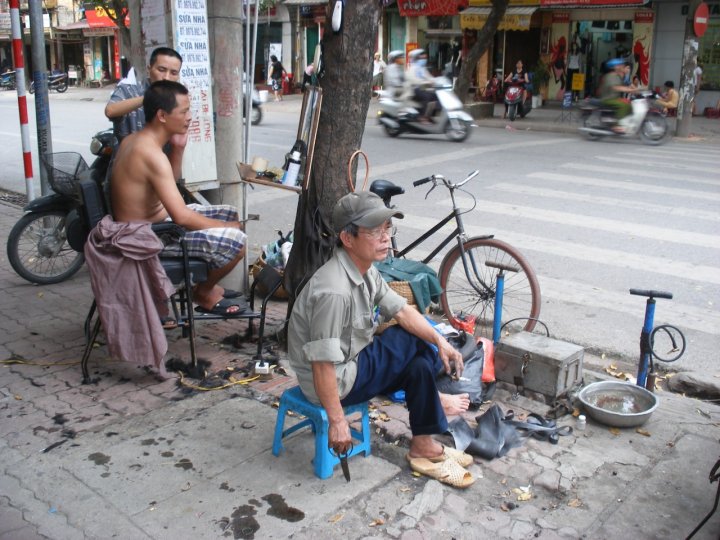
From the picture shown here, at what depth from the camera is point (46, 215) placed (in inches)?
252

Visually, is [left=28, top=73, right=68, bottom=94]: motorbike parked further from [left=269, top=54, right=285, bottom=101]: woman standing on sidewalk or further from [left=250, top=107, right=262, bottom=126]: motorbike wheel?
[left=250, top=107, right=262, bottom=126]: motorbike wheel

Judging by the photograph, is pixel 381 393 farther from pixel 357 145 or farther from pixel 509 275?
pixel 509 275

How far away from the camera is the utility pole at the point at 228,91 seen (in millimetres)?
5496

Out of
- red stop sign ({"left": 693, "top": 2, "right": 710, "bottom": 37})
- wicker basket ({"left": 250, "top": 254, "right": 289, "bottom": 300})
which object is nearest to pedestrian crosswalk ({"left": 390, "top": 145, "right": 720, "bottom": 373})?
wicker basket ({"left": 250, "top": 254, "right": 289, "bottom": 300})

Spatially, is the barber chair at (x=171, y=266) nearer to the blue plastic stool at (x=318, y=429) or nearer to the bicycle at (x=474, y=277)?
the blue plastic stool at (x=318, y=429)

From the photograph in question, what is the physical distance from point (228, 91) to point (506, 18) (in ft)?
61.2

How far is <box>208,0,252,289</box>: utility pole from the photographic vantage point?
5.50 m

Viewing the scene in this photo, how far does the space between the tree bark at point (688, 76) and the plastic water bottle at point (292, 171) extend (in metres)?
13.2

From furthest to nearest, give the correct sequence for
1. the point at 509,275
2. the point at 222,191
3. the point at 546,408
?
the point at 509,275
the point at 222,191
the point at 546,408

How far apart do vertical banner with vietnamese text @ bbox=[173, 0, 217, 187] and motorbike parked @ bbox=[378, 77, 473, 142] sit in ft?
33.2

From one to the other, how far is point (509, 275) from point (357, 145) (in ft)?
6.69

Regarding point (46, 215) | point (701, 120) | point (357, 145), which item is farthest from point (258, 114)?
point (357, 145)

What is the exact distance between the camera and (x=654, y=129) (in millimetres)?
15031

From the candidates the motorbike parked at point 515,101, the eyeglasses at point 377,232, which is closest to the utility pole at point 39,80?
the eyeglasses at point 377,232
